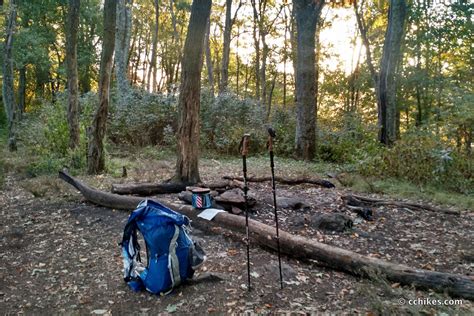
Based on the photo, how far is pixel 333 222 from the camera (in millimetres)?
4938

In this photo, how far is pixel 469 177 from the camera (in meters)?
7.27

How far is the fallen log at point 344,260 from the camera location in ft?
10.4

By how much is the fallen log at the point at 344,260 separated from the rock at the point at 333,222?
0.93 m

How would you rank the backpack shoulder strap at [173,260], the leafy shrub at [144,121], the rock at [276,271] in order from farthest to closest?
the leafy shrub at [144,121] < the rock at [276,271] < the backpack shoulder strap at [173,260]

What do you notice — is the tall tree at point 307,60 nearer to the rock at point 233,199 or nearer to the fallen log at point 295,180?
the fallen log at point 295,180

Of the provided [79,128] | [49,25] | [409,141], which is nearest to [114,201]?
[79,128]

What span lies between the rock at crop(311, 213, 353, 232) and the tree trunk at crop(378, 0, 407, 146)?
6.19m

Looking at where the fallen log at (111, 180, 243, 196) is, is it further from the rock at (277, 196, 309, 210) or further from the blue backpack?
the blue backpack

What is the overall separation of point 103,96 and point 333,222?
18.5ft

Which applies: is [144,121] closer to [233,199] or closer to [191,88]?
[191,88]

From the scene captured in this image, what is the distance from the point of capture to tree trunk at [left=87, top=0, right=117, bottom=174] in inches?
305

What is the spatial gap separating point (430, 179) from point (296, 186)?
2783 millimetres

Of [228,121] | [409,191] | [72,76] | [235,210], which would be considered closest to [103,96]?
[72,76]

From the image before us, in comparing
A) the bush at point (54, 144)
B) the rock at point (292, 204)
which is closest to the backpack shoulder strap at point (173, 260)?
the rock at point (292, 204)
